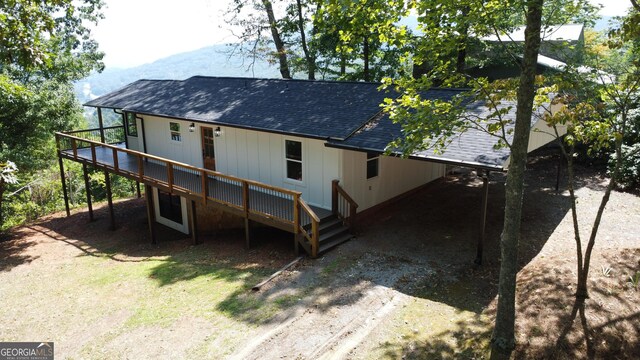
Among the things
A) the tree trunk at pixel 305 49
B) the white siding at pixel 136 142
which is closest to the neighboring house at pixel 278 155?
the white siding at pixel 136 142

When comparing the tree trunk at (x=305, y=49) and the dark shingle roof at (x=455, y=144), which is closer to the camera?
the dark shingle roof at (x=455, y=144)

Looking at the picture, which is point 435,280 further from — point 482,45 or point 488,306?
point 482,45

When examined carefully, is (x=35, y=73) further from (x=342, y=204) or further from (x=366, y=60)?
(x=342, y=204)

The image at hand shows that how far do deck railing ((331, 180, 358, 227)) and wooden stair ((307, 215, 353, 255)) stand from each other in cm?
22

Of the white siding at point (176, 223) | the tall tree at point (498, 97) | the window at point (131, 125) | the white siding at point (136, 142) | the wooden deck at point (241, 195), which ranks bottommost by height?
the white siding at point (176, 223)

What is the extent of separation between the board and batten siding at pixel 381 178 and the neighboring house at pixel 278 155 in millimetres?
35

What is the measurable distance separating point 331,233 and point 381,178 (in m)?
3.04

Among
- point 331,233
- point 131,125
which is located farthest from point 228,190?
point 131,125

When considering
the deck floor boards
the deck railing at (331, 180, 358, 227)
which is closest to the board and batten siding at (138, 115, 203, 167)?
the deck floor boards

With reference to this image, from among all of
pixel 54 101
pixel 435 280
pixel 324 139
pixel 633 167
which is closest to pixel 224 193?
pixel 324 139

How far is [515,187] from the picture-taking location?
6051 millimetres

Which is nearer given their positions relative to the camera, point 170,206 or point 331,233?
point 331,233

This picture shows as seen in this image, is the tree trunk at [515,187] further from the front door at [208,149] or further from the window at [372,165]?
the front door at [208,149]

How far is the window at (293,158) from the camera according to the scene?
13.3 meters
